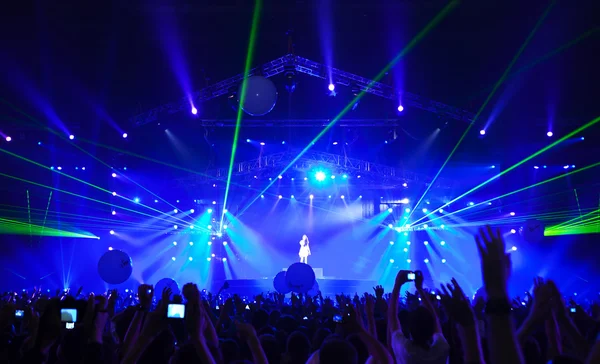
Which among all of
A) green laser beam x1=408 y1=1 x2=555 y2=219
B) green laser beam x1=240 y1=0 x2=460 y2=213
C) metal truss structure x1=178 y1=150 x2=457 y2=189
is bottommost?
metal truss structure x1=178 y1=150 x2=457 y2=189

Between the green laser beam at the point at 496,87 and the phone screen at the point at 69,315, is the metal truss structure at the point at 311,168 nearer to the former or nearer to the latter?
the green laser beam at the point at 496,87

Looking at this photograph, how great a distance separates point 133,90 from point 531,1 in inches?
473

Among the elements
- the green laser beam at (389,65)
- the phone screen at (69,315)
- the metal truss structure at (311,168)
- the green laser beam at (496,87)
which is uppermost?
the green laser beam at (389,65)

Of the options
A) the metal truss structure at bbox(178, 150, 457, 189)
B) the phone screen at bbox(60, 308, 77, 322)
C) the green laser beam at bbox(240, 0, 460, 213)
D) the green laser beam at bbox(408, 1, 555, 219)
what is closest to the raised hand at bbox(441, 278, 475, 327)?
the phone screen at bbox(60, 308, 77, 322)

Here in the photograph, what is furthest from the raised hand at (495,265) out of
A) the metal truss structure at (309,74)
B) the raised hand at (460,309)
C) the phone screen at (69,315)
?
the metal truss structure at (309,74)

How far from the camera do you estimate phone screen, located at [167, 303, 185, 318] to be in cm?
252

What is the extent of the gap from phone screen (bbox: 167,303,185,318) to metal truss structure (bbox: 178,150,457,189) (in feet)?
51.1

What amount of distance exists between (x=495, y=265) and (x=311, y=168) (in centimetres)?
1665

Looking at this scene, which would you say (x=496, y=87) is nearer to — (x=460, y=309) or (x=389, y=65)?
(x=389, y=65)

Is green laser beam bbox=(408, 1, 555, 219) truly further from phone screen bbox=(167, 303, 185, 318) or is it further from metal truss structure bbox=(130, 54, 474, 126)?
phone screen bbox=(167, 303, 185, 318)

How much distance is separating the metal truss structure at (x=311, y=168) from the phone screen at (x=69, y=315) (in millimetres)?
15131

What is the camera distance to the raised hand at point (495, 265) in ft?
5.41

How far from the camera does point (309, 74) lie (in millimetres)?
13500

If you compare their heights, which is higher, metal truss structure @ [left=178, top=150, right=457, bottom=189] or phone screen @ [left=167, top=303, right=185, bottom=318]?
metal truss structure @ [left=178, top=150, right=457, bottom=189]
